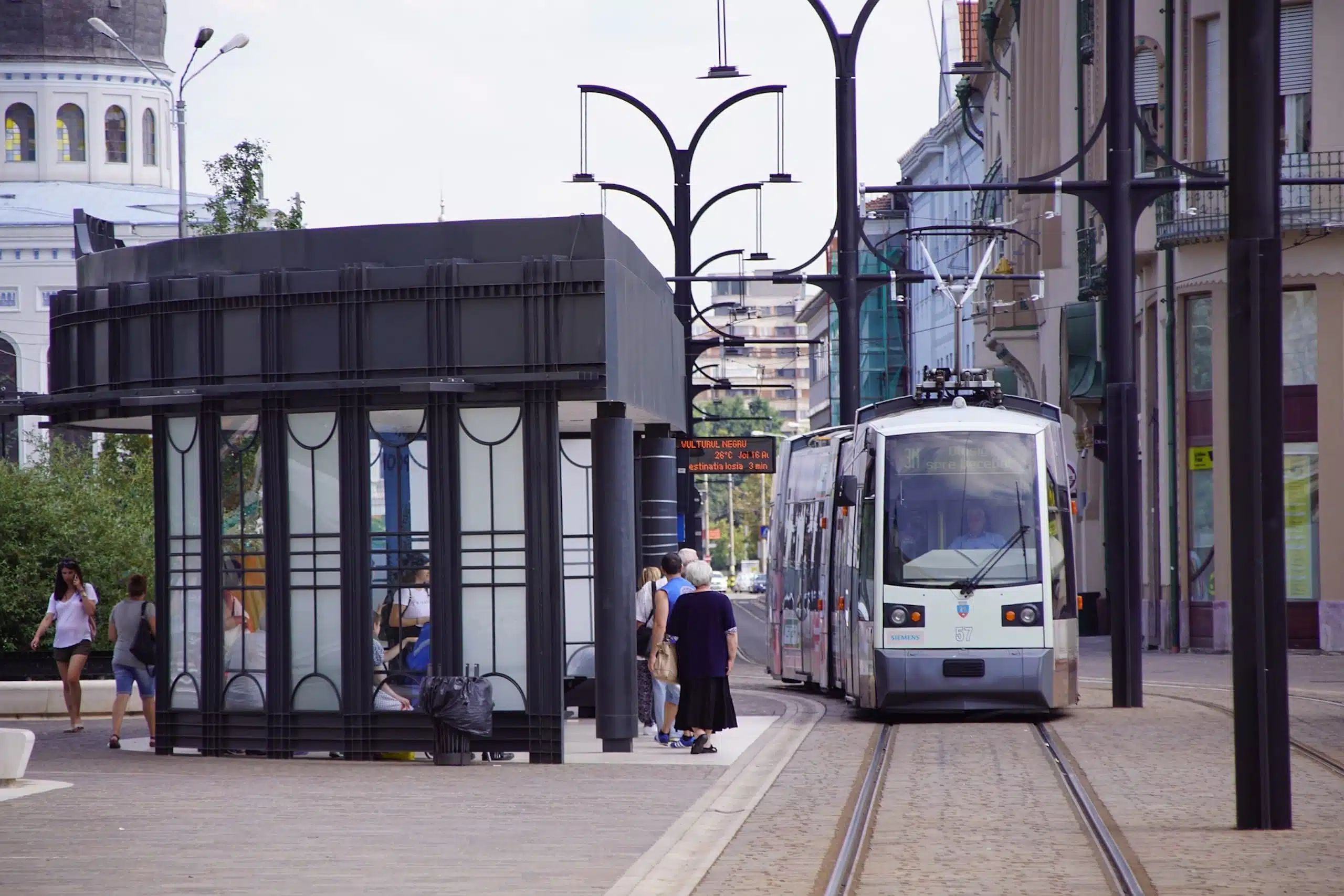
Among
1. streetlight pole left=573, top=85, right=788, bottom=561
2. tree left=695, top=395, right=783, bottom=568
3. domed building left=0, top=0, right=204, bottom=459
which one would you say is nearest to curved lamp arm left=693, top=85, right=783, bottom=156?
streetlight pole left=573, top=85, right=788, bottom=561

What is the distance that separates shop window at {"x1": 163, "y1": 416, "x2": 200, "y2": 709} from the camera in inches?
702

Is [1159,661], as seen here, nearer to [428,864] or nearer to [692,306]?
[692,306]

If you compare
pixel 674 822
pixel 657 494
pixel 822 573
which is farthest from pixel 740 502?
pixel 674 822

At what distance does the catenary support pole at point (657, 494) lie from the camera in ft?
72.9

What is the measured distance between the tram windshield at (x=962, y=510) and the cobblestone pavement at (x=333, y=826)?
538 cm

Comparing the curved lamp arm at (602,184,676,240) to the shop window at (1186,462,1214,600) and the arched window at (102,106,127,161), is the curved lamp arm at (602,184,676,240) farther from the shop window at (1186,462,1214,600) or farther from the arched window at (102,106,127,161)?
the arched window at (102,106,127,161)

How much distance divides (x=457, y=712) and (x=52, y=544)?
14729mm

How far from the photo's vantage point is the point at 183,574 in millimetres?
17891

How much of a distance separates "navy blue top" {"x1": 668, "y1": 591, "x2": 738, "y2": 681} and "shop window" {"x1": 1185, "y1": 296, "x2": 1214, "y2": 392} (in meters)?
20.6

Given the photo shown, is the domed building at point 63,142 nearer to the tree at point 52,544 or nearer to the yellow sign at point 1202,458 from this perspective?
the tree at point 52,544

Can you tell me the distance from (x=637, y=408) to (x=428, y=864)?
315 inches

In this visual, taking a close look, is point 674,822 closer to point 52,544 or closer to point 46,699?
point 46,699

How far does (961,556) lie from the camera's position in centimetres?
2075

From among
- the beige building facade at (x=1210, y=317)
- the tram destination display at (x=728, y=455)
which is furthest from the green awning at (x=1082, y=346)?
the tram destination display at (x=728, y=455)
